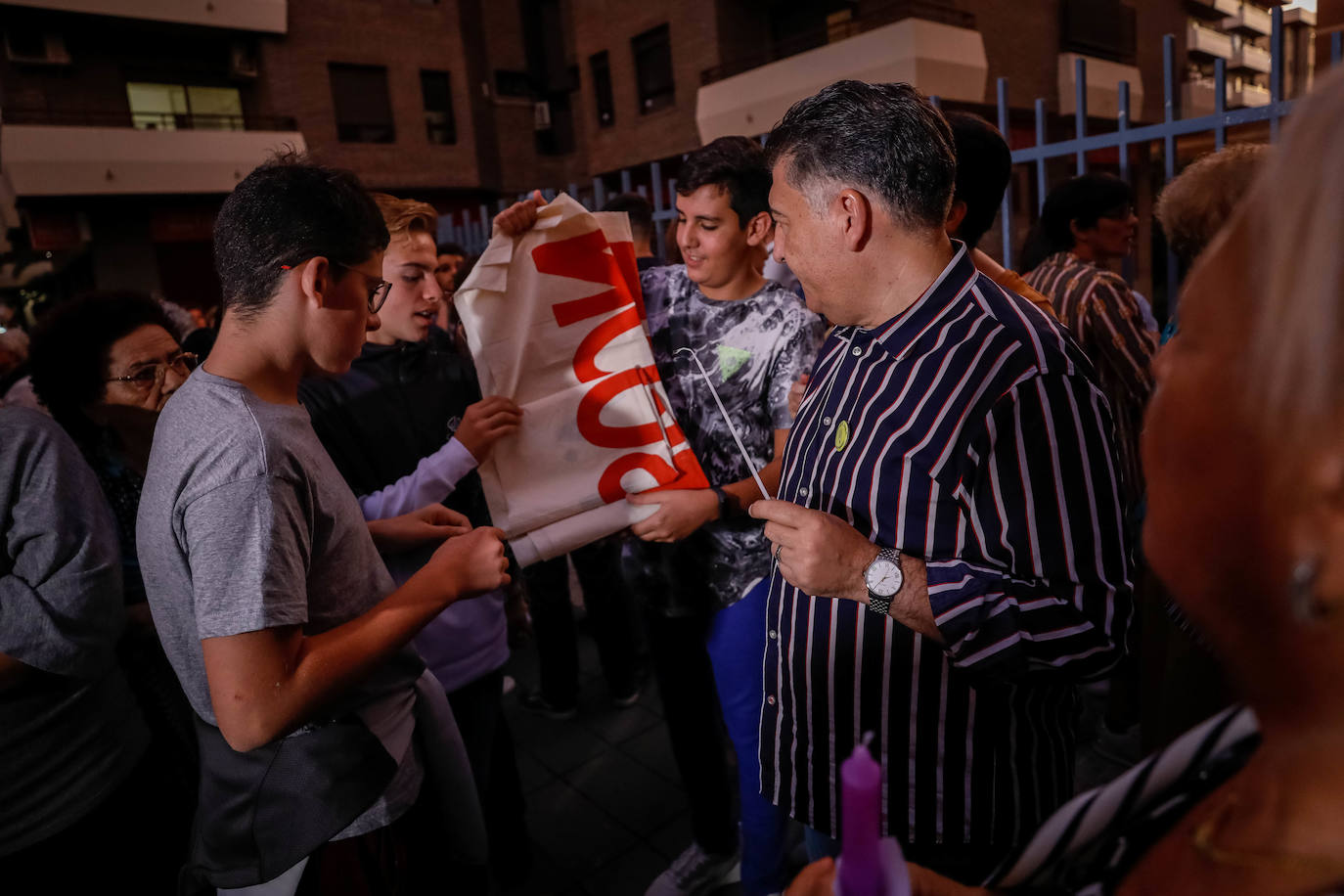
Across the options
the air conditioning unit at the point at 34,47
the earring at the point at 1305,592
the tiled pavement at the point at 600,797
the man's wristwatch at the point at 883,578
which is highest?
the air conditioning unit at the point at 34,47

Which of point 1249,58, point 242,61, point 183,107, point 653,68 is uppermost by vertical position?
point 1249,58

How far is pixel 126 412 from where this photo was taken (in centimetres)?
232

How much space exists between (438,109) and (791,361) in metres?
22.5

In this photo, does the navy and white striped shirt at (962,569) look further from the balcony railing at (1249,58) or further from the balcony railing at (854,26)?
the balcony railing at (1249,58)

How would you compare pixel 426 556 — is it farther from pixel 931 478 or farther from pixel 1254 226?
pixel 1254 226

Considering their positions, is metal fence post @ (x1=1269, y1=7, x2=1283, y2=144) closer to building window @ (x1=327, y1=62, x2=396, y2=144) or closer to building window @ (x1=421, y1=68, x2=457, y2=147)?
building window @ (x1=327, y1=62, x2=396, y2=144)

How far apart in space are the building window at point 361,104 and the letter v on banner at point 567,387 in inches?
826

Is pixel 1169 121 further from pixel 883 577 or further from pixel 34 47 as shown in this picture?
pixel 34 47

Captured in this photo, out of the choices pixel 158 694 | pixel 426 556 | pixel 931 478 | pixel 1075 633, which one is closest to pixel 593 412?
pixel 426 556

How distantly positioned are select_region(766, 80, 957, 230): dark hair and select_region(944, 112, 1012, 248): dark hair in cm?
61

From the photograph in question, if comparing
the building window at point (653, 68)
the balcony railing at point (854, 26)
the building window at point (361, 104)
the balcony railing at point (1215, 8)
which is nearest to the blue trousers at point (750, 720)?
the balcony railing at point (854, 26)

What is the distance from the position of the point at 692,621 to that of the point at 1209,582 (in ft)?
6.60

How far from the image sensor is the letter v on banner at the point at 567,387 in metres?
2.04

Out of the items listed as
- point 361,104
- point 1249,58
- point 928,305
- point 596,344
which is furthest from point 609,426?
point 1249,58
